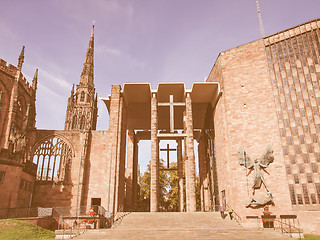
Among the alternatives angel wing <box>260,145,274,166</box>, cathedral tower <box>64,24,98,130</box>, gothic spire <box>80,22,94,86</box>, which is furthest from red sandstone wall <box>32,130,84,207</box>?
gothic spire <box>80,22,94,86</box>

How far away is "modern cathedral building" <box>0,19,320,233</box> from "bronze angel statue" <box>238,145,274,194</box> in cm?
8

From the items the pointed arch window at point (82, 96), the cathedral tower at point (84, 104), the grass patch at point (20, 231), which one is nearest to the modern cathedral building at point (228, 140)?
the grass patch at point (20, 231)

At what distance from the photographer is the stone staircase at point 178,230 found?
13445 mm

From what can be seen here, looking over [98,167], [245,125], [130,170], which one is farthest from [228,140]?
[130,170]

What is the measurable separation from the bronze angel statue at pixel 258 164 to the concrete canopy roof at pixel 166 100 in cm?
681

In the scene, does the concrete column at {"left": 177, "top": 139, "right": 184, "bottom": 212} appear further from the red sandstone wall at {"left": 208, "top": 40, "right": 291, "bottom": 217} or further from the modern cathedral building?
the red sandstone wall at {"left": 208, "top": 40, "right": 291, "bottom": 217}

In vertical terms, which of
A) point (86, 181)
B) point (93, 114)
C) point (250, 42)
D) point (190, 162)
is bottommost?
point (86, 181)

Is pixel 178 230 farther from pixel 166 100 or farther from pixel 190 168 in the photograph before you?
pixel 166 100

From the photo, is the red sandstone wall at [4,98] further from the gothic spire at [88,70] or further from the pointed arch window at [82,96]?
the gothic spire at [88,70]

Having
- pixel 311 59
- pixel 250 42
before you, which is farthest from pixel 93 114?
pixel 311 59

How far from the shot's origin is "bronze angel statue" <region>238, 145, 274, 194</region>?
1911 cm

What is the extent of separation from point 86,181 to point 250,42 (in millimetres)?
20232

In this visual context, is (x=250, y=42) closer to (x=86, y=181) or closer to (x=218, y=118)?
(x=218, y=118)

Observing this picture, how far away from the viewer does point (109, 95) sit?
25.0 m
